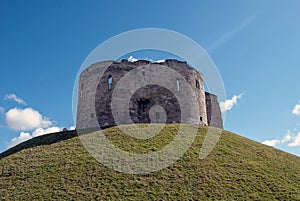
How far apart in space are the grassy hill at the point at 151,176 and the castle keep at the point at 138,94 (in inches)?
240

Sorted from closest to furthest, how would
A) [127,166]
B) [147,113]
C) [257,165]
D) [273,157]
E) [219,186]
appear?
1. [219,186]
2. [127,166]
3. [257,165]
4. [273,157]
5. [147,113]

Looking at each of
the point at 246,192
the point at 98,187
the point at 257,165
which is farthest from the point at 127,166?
the point at 257,165

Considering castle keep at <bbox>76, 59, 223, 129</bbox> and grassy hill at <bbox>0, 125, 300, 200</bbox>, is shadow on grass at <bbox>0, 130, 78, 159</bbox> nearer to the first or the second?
grassy hill at <bbox>0, 125, 300, 200</bbox>

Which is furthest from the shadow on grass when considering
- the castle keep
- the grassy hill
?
the castle keep

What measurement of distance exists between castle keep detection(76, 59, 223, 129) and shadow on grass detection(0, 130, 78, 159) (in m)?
3.30

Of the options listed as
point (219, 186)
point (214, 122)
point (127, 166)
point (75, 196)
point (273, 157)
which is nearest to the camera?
point (75, 196)

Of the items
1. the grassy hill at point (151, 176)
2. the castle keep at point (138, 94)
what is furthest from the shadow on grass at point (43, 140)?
the castle keep at point (138, 94)

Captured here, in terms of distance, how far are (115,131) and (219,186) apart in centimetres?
977

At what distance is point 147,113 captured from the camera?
27078 millimetres

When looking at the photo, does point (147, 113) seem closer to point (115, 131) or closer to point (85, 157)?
point (115, 131)

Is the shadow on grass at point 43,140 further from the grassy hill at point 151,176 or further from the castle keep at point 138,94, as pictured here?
the castle keep at point 138,94

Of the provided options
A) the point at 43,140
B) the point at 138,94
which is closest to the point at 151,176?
the point at 43,140

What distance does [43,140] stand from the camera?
22406 mm

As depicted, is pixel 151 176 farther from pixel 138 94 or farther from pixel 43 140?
pixel 138 94
